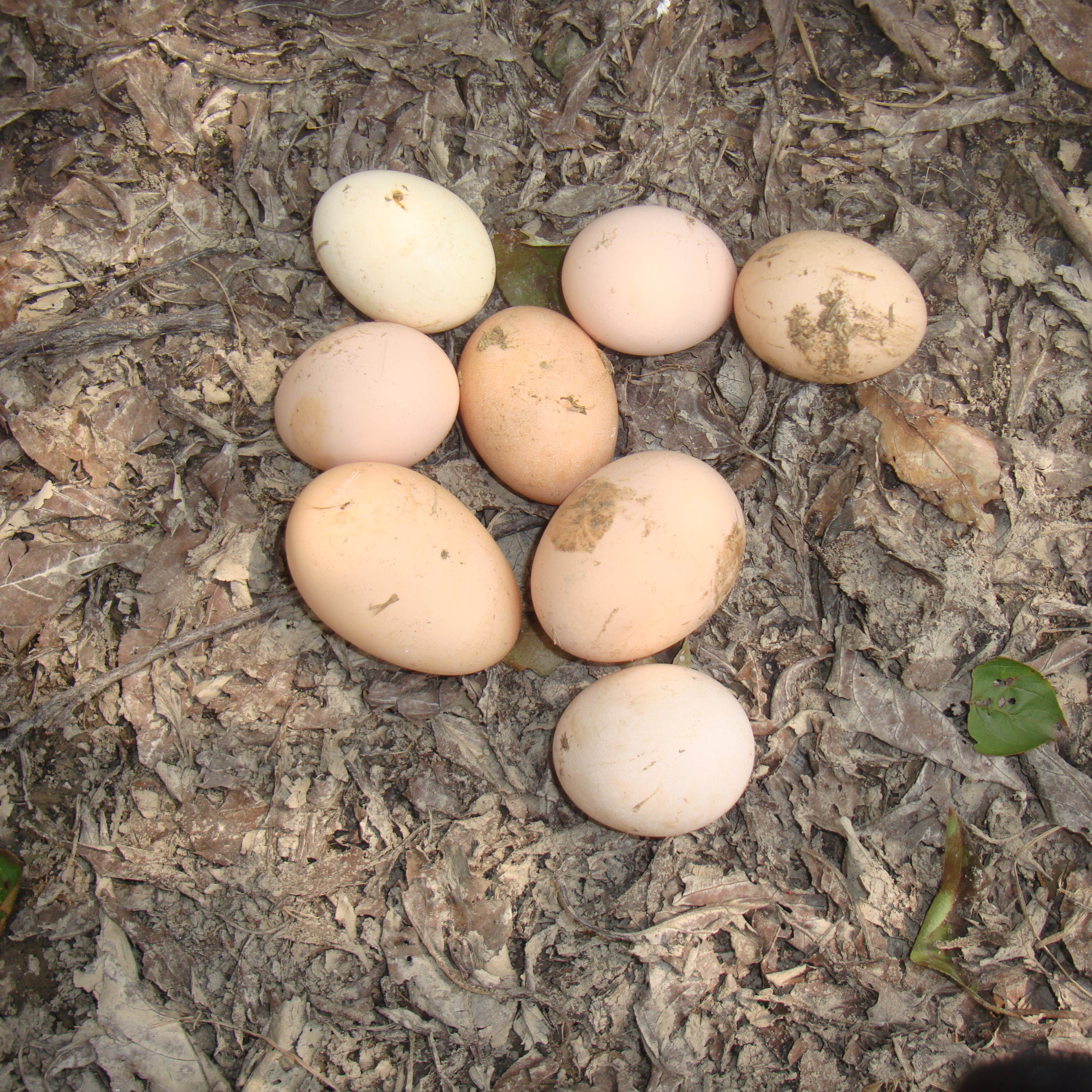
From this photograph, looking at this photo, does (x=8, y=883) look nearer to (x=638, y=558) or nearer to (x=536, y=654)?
(x=536, y=654)

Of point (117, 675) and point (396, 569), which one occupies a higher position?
point (396, 569)

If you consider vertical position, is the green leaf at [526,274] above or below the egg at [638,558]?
above

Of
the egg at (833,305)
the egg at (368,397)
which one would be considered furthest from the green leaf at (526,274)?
the egg at (833,305)

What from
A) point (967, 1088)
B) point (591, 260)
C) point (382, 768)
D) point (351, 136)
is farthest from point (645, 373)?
point (967, 1088)

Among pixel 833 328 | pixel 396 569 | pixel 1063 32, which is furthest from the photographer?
pixel 1063 32

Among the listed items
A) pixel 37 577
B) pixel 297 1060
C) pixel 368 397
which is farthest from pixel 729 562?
pixel 37 577

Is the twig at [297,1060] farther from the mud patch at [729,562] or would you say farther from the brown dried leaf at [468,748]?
the mud patch at [729,562]
